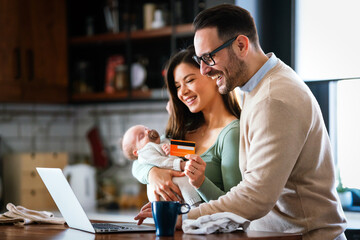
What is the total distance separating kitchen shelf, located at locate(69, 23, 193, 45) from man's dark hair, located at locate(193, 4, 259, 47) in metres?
1.89

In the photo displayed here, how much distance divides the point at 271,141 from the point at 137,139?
3.38ft

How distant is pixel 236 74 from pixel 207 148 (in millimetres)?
476

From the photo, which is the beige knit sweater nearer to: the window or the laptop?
the laptop

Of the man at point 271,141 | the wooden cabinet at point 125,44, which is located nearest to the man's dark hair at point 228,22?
the man at point 271,141

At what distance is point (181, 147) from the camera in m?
1.96

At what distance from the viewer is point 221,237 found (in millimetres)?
1658

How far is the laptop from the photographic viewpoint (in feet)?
6.00

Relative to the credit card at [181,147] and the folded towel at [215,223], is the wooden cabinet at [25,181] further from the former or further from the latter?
the folded towel at [215,223]

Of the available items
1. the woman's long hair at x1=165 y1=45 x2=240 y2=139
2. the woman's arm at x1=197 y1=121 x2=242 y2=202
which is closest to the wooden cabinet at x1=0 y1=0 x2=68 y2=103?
the woman's long hair at x1=165 y1=45 x2=240 y2=139

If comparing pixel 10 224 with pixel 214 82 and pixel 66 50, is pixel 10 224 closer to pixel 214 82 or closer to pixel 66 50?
pixel 214 82

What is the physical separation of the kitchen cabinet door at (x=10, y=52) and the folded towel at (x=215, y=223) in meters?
2.78

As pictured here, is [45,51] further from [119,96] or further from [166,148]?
[166,148]

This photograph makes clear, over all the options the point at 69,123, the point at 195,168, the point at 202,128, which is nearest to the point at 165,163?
the point at 202,128

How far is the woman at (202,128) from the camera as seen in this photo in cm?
227
